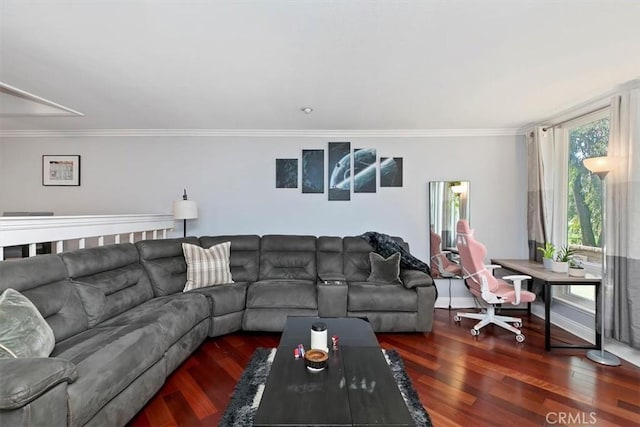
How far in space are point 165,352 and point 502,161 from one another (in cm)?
444

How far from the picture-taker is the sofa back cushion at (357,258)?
345cm

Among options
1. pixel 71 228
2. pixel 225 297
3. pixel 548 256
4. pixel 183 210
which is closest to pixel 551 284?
pixel 548 256

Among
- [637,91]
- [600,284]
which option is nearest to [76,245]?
[600,284]

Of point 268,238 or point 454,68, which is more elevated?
point 454,68

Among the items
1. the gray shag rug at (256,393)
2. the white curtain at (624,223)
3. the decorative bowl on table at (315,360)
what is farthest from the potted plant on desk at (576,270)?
the decorative bowl on table at (315,360)

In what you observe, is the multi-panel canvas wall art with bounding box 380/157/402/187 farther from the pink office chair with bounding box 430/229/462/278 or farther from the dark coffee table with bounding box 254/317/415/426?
the dark coffee table with bounding box 254/317/415/426

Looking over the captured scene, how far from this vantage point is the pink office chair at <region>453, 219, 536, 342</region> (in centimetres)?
280

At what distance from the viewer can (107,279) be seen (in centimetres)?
233

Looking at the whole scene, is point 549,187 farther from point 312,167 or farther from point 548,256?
point 312,167

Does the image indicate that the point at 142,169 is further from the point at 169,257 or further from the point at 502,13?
the point at 502,13

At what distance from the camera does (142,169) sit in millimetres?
3938

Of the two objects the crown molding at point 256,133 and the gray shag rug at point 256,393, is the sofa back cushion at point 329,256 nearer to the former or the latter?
the gray shag rug at point 256,393

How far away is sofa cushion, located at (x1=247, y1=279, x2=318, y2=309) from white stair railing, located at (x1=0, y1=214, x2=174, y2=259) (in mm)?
1587

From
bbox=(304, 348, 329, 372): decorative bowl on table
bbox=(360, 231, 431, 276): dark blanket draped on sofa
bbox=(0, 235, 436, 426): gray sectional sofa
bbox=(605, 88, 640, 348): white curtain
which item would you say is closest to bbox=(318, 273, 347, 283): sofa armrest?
bbox=(0, 235, 436, 426): gray sectional sofa
